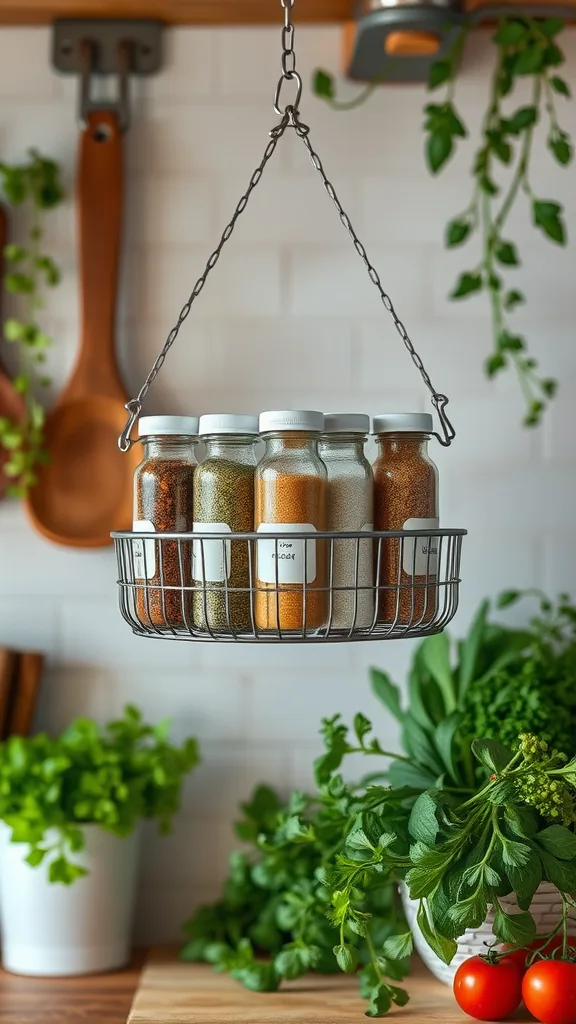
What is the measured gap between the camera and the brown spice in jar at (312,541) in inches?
36.1

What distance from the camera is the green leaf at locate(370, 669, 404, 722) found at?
1.40 meters

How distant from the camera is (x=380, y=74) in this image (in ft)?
5.02

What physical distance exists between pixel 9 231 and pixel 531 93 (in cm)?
76

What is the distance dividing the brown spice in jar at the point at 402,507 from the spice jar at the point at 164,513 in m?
0.17

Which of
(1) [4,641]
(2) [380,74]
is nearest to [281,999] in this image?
(1) [4,641]

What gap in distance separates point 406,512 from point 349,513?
5 cm

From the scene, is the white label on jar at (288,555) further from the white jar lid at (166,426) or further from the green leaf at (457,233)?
the green leaf at (457,233)

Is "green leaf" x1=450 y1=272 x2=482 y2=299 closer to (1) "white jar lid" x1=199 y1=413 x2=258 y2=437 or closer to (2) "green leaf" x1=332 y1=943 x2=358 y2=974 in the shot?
(1) "white jar lid" x1=199 y1=413 x2=258 y2=437

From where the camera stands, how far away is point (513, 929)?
41.8 inches

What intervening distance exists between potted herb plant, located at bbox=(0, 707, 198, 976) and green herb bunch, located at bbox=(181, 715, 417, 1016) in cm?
12

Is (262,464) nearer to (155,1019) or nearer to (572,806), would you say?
(572,806)

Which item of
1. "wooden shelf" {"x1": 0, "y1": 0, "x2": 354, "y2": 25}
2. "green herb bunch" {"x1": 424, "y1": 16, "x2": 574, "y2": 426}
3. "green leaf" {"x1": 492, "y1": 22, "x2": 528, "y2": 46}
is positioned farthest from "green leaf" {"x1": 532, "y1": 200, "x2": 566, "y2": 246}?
"wooden shelf" {"x1": 0, "y1": 0, "x2": 354, "y2": 25}

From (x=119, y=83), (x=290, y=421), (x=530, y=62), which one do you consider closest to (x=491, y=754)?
(x=290, y=421)

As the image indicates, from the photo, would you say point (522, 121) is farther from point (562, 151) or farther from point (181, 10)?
point (181, 10)
